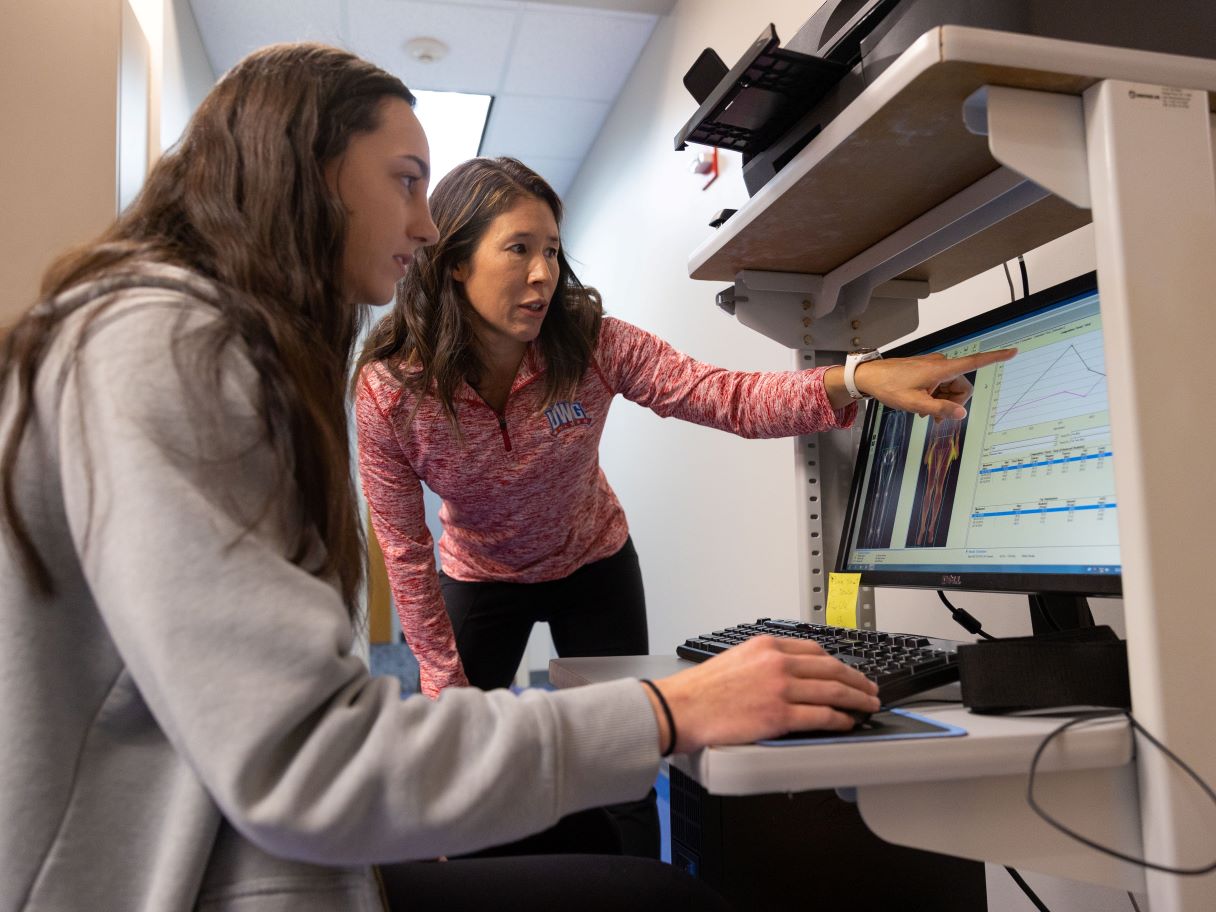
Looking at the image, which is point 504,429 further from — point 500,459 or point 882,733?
point 882,733

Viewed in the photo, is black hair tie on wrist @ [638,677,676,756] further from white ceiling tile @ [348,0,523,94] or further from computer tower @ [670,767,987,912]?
white ceiling tile @ [348,0,523,94]

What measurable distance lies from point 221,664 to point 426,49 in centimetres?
328

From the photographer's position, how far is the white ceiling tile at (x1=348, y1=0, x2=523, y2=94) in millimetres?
3160

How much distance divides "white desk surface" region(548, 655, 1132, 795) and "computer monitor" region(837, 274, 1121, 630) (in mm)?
154

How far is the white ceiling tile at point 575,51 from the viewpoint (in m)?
3.24

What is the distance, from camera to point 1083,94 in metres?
→ 0.74

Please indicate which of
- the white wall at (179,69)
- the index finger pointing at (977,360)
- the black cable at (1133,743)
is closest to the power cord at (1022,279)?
the index finger pointing at (977,360)

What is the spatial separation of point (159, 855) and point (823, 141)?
2.52 feet

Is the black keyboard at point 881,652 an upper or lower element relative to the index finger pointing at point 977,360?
lower

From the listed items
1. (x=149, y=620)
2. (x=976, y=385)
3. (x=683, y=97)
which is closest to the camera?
(x=149, y=620)

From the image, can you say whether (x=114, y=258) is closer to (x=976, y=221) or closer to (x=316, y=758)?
(x=316, y=758)

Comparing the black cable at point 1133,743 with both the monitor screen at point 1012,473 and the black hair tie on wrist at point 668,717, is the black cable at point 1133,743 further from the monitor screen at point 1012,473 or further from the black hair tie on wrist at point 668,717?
the black hair tie on wrist at point 668,717

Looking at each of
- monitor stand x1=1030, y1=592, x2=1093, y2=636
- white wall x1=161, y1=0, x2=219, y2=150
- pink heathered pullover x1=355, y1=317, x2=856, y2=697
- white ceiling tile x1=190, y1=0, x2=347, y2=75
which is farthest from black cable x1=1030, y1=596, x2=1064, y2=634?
white ceiling tile x1=190, y1=0, x2=347, y2=75

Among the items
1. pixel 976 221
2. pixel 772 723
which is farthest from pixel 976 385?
pixel 772 723
